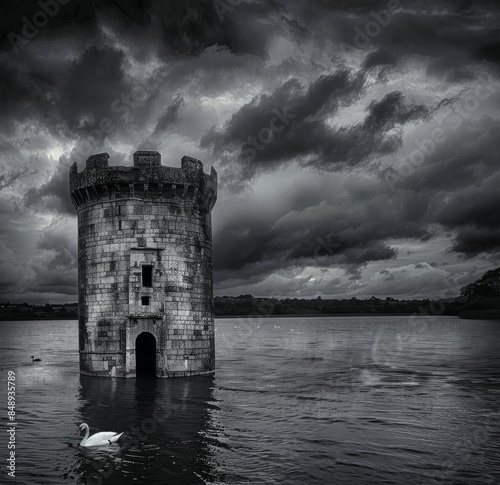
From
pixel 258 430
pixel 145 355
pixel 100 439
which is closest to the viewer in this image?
pixel 100 439

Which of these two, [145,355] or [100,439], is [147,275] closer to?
[145,355]

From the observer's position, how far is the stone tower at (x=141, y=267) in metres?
25.1

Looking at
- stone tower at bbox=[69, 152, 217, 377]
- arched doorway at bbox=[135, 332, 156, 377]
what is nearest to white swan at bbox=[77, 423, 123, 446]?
stone tower at bbox=[69, 152, 217, 377]

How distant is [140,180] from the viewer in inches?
991

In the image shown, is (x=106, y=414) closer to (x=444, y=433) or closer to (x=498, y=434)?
(x=444, y=433)

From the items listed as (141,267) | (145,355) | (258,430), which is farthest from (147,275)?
(258,430)

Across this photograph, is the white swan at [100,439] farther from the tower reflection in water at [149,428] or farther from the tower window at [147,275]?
the tower window at [147,275]

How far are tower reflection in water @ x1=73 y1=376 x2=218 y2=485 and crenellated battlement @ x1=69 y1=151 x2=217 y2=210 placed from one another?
8510 mm

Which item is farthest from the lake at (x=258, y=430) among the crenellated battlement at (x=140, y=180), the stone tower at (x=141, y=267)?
the crenellated battlement at (x=140, y=180)

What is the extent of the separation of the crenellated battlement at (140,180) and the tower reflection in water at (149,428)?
851 cm

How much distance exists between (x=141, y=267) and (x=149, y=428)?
9724 mm

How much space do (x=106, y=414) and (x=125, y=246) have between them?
867cm

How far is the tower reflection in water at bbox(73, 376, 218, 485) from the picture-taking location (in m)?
12.6

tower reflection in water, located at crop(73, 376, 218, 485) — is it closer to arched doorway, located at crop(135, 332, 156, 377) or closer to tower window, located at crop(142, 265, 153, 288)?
arched doorway, located at crop(135, 332, 156, 377)
